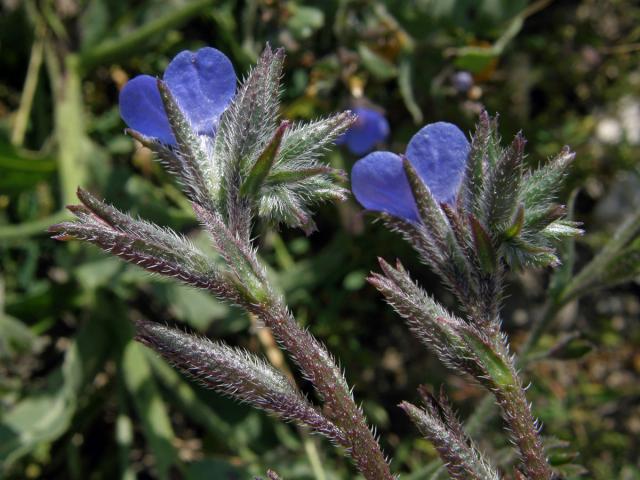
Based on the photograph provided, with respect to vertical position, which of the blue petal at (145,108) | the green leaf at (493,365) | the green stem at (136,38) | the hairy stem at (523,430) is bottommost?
the hairy stem at (523,430)

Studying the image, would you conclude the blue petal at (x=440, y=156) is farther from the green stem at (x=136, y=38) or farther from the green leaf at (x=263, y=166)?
the green stem at (x=136, y=38)

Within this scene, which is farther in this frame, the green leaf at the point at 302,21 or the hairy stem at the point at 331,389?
the green leaf at the point at 302,21

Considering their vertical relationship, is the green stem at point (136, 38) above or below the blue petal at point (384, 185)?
above

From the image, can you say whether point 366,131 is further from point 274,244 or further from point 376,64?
point 274,244

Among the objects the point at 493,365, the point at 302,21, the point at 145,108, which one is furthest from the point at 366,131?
the point at 493,365

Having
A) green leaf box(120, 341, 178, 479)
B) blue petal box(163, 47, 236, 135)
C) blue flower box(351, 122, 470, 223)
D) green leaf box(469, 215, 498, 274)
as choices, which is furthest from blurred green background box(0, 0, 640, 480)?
green leaf box(469, 215, 498, 274)

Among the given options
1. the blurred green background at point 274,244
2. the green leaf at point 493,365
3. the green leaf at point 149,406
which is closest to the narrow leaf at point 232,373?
the green leaf at point 493,365

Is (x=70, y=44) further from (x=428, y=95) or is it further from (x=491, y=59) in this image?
(x=491, y=59)

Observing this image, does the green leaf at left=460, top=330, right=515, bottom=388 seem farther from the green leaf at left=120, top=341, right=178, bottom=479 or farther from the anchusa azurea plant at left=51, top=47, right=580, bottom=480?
the green leaf at left=120, top=341, right=178, bottom=479
